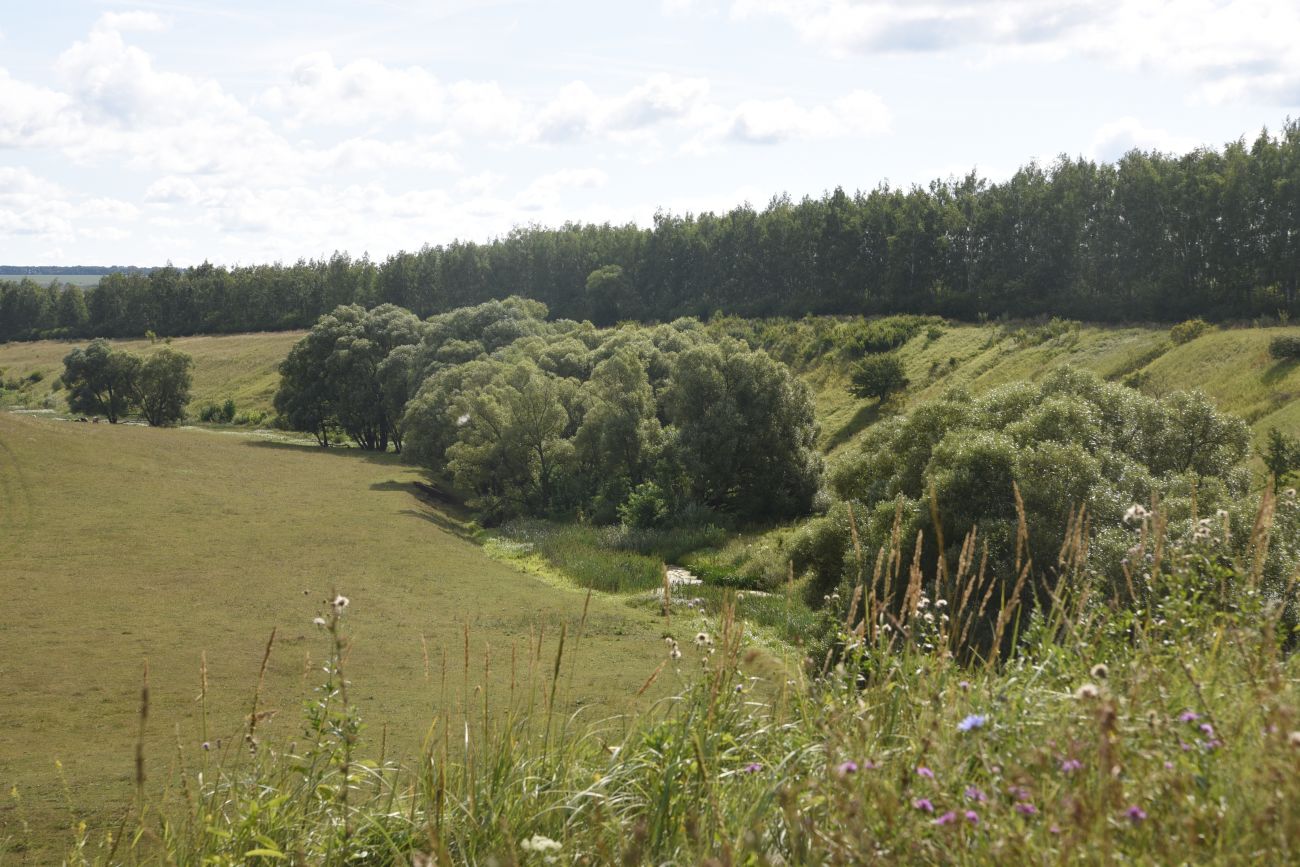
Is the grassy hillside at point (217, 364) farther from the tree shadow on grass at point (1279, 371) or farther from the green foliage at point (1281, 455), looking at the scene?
the green foliage at point (1281, 455)

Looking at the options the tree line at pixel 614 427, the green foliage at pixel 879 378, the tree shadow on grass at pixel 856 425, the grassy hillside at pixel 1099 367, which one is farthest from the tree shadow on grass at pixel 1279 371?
the green foliage at pixel 879 378

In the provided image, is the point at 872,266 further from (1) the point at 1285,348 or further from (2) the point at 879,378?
(1) the point at 1285,348

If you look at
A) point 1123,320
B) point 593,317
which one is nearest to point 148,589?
point 1123,320

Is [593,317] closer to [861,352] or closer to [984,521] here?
[861,352]

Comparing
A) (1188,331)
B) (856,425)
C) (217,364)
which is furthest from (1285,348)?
(217,364)

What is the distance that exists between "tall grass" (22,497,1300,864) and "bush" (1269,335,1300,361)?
42973 millimetres

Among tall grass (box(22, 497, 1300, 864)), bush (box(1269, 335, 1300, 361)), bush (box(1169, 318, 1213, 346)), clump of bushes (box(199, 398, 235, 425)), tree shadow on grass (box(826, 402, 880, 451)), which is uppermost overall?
bush (box(1169, 318, 1213, 346))

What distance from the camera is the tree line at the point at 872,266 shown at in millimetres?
62906

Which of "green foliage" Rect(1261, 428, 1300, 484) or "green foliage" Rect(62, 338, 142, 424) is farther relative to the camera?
"green foliage" Rect(62, 338, 142, 424)

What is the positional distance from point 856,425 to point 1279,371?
22456 mm

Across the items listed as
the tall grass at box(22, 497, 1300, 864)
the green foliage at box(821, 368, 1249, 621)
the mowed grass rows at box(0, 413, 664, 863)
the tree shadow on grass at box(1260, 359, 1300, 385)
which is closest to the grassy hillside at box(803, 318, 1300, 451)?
the tree shadow on grass at box(1260, 359, 1300, 385)

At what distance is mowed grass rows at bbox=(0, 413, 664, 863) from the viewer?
15.4m

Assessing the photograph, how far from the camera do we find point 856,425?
58.8 meters

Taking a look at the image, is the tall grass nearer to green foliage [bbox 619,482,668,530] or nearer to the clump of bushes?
green foliage [bbox 619,482,668,530]
